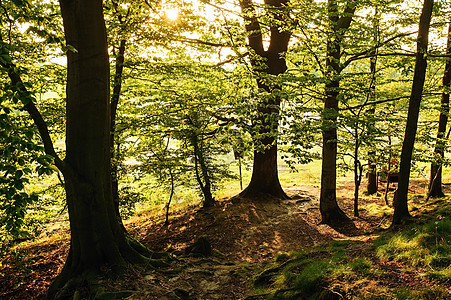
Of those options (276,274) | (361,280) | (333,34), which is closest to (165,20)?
(333,34)

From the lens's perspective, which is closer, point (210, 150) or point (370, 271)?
point (370, 271)

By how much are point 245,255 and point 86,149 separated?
592 centimetres

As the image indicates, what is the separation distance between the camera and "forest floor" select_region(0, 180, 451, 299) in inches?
162

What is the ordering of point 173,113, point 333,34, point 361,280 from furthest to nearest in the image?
point 173,113
point 333,34
point 361,280

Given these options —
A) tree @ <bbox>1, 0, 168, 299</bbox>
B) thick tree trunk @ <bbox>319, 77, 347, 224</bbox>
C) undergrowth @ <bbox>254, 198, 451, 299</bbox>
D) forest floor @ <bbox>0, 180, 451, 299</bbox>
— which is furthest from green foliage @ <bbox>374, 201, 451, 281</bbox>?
tree @ <bbox>1, 0, 168, 299</bbox>

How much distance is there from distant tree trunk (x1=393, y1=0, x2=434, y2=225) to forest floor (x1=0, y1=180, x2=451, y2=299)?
114cm

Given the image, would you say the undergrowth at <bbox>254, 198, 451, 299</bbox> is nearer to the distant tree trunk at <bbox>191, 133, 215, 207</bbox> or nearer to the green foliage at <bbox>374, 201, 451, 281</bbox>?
the green foliage at <bbox>374, 201, 451, 281</bbox>

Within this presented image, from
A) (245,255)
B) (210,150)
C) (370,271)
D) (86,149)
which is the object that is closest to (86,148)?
(86,149)

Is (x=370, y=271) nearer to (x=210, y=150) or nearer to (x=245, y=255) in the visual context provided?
(x=245, y=255)

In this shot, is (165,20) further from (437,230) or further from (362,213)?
(362,213)

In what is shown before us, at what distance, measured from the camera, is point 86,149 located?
212 inches

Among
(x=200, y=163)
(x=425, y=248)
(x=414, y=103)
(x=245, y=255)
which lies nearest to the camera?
(x=425, y=248)

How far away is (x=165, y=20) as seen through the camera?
825cm

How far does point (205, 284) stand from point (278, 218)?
608cm
